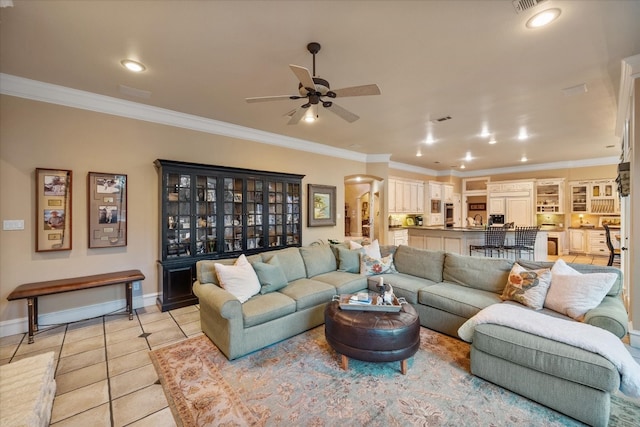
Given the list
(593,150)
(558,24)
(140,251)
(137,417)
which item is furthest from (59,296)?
(593,150)

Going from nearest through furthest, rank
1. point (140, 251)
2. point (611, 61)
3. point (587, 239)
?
1. point (611, 61)
2. point (140, 251)
3. point (587, 239)

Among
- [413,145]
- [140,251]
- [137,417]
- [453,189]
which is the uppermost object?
[413,145]

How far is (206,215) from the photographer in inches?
176

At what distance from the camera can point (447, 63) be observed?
2850 mm

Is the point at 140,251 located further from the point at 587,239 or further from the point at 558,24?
the point at 587,239

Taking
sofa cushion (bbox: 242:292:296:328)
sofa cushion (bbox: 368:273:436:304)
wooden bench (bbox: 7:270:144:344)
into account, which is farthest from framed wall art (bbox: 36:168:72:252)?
sofa cushion (bbox: 368:273:436:304)

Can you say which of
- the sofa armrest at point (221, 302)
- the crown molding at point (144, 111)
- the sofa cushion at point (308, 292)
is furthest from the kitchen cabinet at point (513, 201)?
the sofa armrest at point (221, 302)

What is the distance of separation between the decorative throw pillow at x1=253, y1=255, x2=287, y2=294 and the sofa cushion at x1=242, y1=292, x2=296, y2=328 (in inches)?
4.8

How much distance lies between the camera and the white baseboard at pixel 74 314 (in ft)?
10.6

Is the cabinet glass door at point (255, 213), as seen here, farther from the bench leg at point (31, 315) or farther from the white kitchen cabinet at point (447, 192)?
the white kitchen cabinet at point (447, 192)

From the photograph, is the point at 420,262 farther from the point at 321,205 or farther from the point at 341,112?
the point at 321,205

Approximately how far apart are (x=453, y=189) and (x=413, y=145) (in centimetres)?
513

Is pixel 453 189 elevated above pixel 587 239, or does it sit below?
above

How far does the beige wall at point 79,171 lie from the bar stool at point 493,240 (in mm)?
5638
